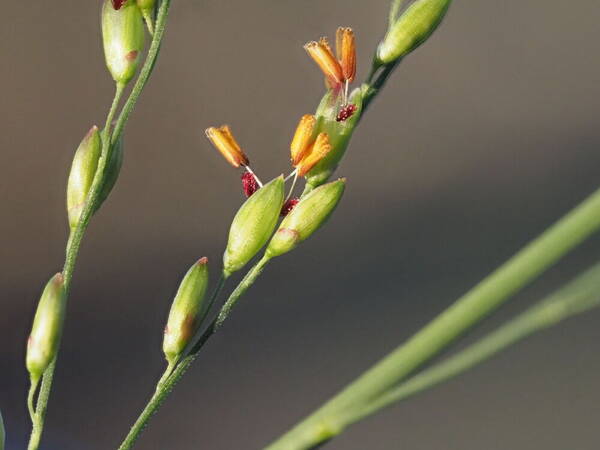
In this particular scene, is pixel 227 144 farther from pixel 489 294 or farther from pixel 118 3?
pixel 489 294

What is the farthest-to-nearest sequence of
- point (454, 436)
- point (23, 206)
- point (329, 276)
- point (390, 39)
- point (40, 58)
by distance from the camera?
point (40, 58) < point (23, 206) < point (329, 276) < point (454, 436) < point (390, 39)

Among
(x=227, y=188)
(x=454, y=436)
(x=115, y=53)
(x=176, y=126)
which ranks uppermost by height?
(x=176, y=126)

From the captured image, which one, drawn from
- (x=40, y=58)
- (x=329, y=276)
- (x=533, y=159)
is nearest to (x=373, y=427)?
(x=329, y=276)

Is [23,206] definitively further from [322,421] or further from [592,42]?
[322,421]

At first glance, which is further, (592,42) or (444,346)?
(592,42)

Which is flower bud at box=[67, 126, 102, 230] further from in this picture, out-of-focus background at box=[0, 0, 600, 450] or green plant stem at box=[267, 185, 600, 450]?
out-of-focus background at box=[0, 0, 600, 450]

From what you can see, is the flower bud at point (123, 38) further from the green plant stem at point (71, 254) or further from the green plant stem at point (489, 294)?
the green plant stem at point (489, 294)
